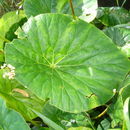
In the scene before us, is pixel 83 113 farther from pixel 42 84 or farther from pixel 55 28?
pixel 55 28

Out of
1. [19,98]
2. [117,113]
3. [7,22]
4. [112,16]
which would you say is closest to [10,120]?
[19,98]

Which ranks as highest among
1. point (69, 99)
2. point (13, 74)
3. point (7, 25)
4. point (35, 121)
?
point (7, 25)

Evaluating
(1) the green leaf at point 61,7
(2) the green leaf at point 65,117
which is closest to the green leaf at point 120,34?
(1) the green leaf at point 61,7

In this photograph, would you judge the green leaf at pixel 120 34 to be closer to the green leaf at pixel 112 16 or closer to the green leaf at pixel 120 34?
the green leaf at pixel 120 34

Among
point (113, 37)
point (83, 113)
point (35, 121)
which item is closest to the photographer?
point (83, 113)

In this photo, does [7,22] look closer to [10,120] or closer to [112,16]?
[112,16]

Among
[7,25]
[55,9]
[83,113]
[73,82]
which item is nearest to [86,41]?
[73,82]

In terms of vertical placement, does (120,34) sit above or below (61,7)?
below
